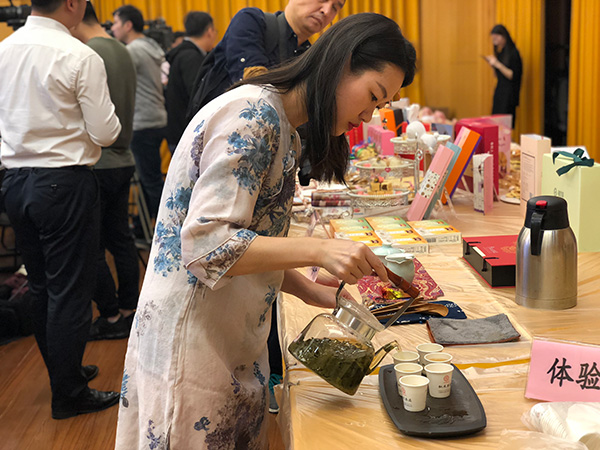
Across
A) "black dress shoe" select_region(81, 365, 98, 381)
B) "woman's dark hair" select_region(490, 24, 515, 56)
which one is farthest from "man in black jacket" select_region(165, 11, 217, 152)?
"woman's dark hair" select_region(490, 24, 515, 56)

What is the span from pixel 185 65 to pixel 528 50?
3.69m

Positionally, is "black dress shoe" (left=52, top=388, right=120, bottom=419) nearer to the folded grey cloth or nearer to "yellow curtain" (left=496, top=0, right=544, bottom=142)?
the folded grey cloth

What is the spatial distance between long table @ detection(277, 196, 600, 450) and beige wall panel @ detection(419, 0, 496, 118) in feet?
19.1

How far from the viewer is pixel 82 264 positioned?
254 cm

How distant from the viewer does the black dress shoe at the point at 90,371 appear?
9.61 feet

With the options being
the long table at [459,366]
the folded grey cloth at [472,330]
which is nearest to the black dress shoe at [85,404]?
the long table at [459,366]

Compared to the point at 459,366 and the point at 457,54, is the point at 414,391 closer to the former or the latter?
the point at 459,366

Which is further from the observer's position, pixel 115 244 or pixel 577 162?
pixel 115 244

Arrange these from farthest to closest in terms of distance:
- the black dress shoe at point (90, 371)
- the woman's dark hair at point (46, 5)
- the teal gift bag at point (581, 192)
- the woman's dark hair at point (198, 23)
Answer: the woman's dark hair at point (198, 23) < the black dress shoe at point (90, 371) < the woman's dark hair at point (46, 5) < the teal gift bag at point (581, 192)

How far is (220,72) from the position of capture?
242cm

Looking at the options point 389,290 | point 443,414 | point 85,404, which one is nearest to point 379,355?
point 443,414

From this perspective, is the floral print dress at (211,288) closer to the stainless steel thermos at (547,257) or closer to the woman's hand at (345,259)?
the woman's hand at (345,259)

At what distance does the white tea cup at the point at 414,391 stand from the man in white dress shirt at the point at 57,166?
5.92 feet

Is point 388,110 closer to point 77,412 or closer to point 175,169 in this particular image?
point 77,412
